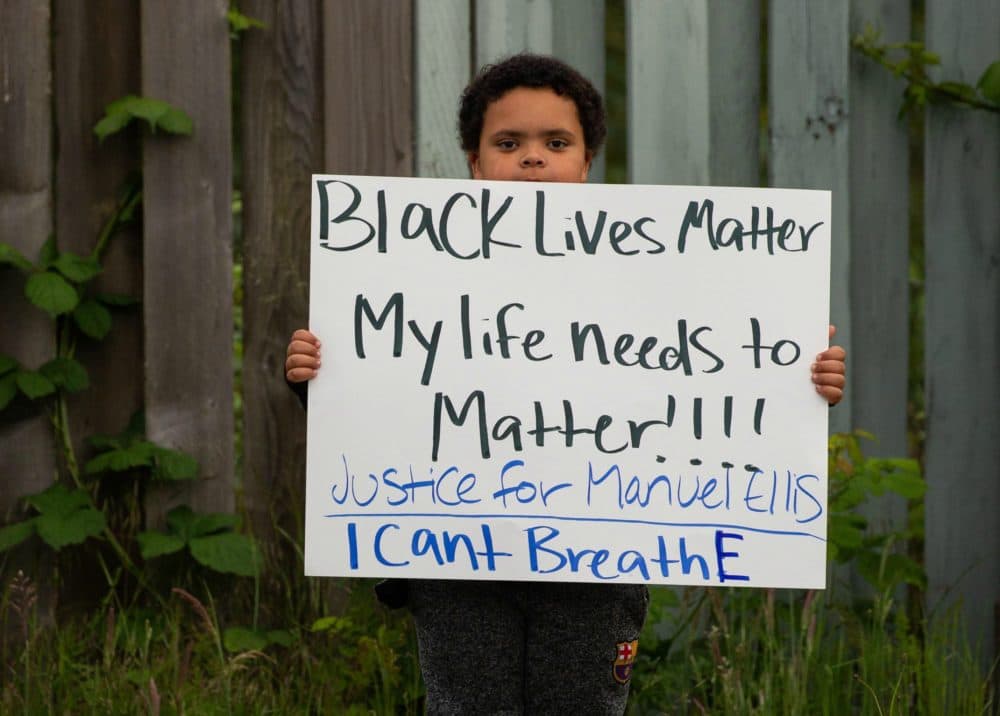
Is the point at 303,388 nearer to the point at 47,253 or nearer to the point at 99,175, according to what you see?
the point at 47,253

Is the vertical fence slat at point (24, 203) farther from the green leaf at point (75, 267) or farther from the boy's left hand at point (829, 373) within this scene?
the boy's left hand at point (829, 373)

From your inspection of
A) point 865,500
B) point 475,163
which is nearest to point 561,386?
point 475,163

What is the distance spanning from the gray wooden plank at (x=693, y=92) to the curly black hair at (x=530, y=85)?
73 centimetres

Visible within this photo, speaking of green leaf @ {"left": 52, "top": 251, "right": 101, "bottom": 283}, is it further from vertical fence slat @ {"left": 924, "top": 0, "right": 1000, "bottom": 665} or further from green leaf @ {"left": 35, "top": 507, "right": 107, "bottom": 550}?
vertical fence slat @ {"left": 924, "top": 0, "right": 1000, "bottom": 665}

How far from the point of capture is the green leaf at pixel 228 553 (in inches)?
122

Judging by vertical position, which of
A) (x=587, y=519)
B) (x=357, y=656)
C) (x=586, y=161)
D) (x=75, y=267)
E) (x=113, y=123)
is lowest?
(x=357, y=656)

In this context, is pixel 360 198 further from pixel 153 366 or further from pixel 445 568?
pixel 153 366

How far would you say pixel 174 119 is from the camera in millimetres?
3191

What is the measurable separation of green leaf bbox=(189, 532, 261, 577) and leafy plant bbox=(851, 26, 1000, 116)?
6.87 feet

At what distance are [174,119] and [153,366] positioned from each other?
0.66m

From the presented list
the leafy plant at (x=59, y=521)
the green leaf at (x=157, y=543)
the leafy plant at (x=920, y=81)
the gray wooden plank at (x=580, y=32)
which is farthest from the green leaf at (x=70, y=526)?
the leafy plant at (x=920, y=81)

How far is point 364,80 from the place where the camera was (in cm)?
328

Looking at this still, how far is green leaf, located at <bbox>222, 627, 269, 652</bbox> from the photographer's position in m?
3.05

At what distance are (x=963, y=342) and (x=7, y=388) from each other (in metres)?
2.55
